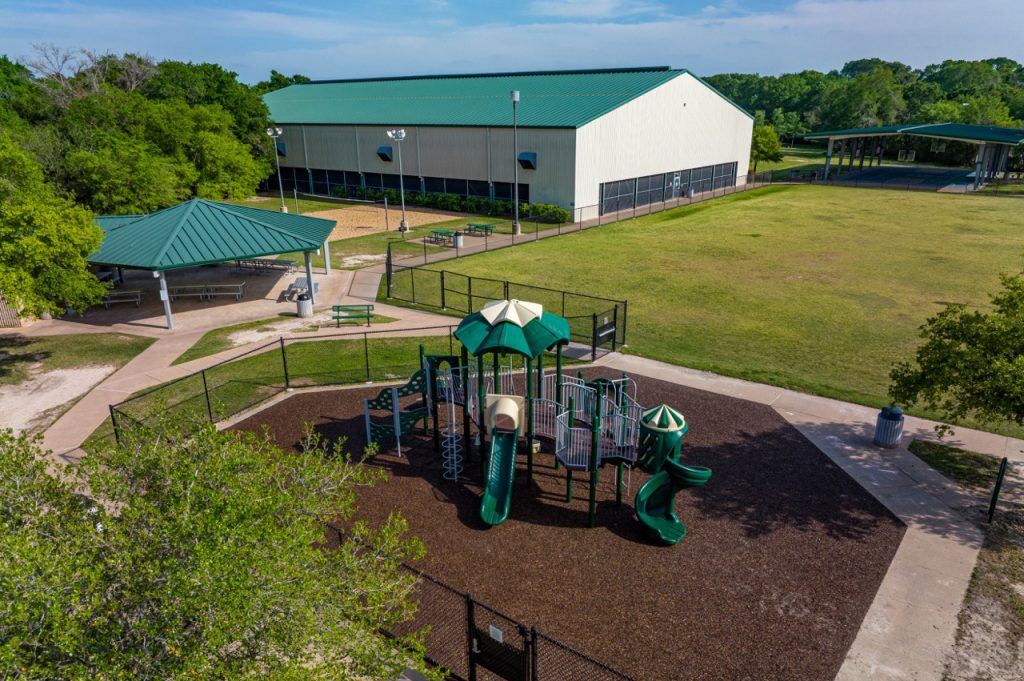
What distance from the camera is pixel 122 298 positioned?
30484 millimetres

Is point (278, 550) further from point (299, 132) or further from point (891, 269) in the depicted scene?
point (299, 132)

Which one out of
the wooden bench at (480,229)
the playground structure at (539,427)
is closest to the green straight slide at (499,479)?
the playground structure at (539,427)

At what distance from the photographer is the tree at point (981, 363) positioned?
12.5 metres

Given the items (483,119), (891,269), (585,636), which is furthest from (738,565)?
(483,119)

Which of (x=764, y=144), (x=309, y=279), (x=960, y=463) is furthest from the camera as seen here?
(x=764, y=144)

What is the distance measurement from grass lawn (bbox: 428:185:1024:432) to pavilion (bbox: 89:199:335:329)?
9.53 meters

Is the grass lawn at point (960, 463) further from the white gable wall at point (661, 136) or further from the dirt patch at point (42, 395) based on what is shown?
the white gable wall at point (661, 136)

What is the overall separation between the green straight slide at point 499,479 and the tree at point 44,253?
15.7 m

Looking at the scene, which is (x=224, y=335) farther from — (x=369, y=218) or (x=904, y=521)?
(x=369, y=218)

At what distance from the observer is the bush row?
5038cm

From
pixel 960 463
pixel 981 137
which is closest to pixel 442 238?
pixel 960 463

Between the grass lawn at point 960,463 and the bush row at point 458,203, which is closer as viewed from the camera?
the grass lawn at point 960,463

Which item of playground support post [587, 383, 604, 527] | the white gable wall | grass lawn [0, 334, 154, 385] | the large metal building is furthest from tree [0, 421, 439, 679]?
the white gable wall

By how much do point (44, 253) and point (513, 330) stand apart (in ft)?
53.3
